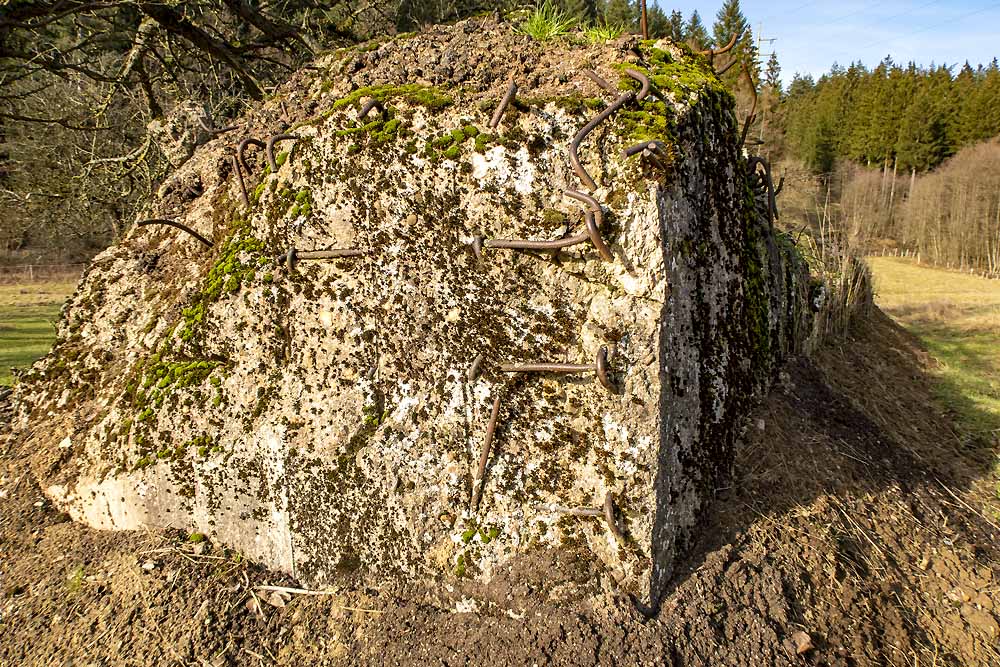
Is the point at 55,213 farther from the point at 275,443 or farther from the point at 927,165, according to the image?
the point at 927,165

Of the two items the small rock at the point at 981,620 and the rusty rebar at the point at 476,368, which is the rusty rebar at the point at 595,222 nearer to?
the rusty rebar at the point at 476,368

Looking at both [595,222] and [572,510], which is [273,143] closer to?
[595,222]

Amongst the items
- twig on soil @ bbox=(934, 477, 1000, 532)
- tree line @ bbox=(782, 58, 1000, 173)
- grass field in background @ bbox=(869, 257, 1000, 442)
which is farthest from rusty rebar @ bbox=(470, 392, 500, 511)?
tree line @ bbox=(782, 58, 1000, 173)

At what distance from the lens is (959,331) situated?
11203 mm

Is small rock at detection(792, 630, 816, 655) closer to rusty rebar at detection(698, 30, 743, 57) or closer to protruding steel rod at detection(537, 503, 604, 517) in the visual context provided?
protruding steel rod at detection(537, 503, 604, 517)

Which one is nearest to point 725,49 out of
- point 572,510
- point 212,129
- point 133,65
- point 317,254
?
point 317,254

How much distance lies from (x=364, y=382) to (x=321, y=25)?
6119 millimetres

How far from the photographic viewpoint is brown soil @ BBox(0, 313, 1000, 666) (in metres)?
2.21

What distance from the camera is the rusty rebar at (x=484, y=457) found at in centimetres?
237

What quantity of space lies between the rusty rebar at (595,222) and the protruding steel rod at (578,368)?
1.31ft

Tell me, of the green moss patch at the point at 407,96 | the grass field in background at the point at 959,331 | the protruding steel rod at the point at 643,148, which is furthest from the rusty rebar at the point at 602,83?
the grass field in background at the point at 959,331

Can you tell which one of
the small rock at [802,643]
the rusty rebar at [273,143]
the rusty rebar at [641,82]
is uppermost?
the rusty rebar at [641,82]

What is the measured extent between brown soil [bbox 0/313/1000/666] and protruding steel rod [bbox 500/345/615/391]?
76 centimetres

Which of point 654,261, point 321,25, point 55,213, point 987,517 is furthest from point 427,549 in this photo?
point 55,213
